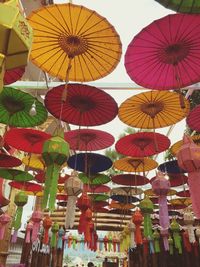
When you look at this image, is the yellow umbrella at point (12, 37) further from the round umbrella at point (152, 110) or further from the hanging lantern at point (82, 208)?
the hanging lantern at point (82, 208)

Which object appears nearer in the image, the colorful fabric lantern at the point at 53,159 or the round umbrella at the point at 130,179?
the colorful fabric lantern at the point at 53,159

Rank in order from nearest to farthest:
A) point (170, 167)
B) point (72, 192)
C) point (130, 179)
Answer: point (72, 192) → point (170, 167) → point (130, 179)

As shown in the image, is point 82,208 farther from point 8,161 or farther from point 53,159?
point 53,159

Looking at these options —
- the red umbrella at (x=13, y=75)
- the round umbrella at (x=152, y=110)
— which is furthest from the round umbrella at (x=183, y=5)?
the round umbrella at (x=152, y=110)

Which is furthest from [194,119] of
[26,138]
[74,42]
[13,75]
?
[26,138]

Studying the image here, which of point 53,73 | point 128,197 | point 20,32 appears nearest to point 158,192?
point 53,73

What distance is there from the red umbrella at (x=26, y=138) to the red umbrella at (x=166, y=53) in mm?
2361

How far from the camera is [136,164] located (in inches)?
258

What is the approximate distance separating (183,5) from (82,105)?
2.54m

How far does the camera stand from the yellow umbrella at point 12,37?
148cm

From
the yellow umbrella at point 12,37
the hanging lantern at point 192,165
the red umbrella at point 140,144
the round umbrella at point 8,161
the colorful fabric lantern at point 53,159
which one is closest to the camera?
the yellow umbrella at point 12,37

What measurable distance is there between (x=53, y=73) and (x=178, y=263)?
9.14 metres

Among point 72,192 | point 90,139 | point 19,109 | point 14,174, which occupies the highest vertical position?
point 90,139

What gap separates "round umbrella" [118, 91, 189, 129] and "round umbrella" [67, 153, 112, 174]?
1.27 meters
